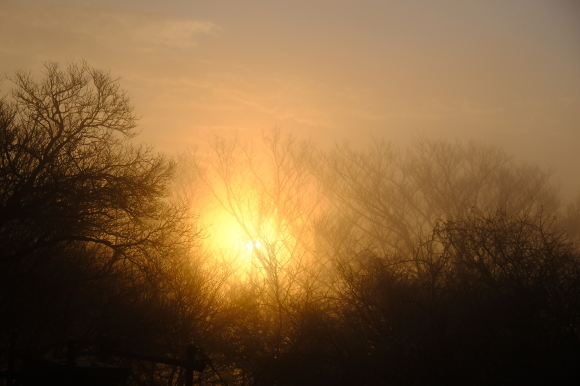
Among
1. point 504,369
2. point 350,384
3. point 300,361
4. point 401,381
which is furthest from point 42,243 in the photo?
point 504,369

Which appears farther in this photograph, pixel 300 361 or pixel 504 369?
pixel 300 361

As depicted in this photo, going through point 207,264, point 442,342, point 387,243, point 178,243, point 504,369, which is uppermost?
point 387,243

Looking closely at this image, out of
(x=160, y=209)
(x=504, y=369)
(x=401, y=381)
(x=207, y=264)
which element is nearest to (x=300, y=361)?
(x=401, y=381)

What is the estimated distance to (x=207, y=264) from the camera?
23438 millimetres

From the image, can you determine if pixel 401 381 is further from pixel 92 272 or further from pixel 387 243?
pixel 387 243

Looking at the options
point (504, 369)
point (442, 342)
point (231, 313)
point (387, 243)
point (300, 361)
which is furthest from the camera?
point (387, 243)

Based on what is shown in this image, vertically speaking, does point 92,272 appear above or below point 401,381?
above

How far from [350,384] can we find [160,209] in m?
9.00

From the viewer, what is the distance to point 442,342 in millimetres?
10742

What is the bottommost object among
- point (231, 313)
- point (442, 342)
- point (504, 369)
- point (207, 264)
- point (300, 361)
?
point (504, 369)

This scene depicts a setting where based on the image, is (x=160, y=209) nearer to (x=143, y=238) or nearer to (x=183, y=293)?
(x=143, y=238)

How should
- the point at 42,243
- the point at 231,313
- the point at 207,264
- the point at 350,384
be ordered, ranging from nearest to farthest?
1. the point at 350,384
2. the point at 42,243
3. the point at 231,313
4. the point at 207,264

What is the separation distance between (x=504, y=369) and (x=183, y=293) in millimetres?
12897

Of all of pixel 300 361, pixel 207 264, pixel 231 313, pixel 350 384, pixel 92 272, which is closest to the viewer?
pixel 350 384
